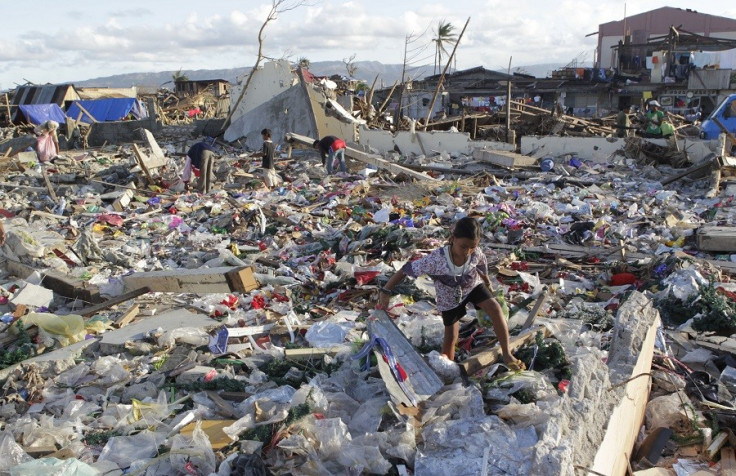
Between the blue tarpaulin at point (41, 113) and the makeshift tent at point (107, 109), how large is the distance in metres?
1.39

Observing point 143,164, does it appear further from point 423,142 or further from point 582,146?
point 582,146

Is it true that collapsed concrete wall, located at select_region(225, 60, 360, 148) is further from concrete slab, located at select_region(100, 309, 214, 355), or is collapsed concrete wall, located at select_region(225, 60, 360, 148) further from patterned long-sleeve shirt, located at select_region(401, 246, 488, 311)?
patterned long-sleeve shirt, located at select_region(401, 246, 488, 311)

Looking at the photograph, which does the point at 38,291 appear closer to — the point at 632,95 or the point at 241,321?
the point at 241,321

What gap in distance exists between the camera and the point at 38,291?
20.6ft

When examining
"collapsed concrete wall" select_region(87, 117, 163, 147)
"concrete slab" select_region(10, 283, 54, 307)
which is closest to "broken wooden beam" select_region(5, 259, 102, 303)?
"concrete slab" select_region(10, 283, 54, 307)

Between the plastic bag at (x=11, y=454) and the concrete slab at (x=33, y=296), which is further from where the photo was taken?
the concrete slab at (x=33, y=296)

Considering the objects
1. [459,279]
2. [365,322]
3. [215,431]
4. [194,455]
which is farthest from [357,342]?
[194,455]

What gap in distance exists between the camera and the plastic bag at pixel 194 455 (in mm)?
3000

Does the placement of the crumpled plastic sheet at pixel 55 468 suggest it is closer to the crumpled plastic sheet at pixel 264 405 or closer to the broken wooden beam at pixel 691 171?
the crumpled plastic sheet at pixel 264 405

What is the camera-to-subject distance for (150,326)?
534cm

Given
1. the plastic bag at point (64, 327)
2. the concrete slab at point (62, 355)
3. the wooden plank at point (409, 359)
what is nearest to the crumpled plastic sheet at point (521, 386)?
the wooden plank at point (409, 359)

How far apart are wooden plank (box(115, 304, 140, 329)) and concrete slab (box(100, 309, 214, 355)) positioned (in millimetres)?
146

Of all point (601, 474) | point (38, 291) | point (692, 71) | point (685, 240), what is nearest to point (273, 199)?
point (38, 291)

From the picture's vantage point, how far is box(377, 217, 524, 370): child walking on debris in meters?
3.71
